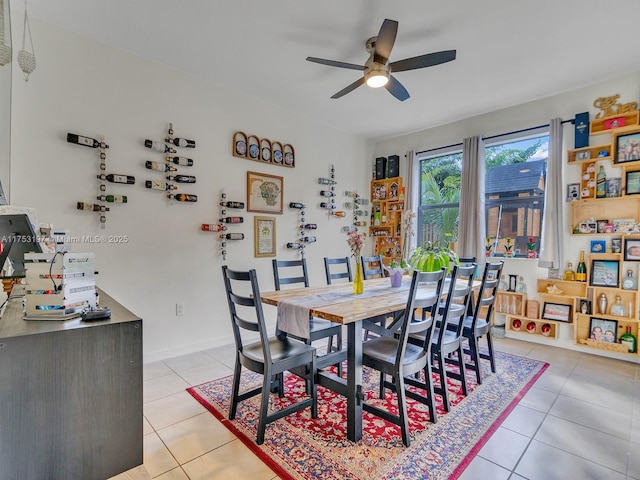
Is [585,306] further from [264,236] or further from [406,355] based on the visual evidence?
[264,236]

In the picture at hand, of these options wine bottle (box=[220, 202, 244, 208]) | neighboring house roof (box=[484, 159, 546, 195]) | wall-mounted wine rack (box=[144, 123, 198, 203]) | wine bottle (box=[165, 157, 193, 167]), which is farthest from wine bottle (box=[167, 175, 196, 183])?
neighboring house roof (box=[484, 159, 546, 195])

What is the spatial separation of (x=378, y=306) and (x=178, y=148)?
102 inches

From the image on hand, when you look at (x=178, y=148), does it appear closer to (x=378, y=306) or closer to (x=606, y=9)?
(x=378, y=306)

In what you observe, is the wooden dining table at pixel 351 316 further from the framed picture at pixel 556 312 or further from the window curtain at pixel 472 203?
the framed picture at pixel 556 312

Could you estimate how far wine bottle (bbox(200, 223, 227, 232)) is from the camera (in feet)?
11.3

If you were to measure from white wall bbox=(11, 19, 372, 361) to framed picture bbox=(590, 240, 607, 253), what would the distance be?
346cm

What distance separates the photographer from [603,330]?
11.1 ft

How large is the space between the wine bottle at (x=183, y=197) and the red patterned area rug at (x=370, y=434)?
1.77 m

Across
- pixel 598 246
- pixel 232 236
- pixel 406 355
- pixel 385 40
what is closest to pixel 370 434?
pixel 406 355

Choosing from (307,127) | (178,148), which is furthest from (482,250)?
(178,148)

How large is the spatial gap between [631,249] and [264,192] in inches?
156

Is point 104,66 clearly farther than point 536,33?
Yes

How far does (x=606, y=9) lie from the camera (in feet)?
7.66

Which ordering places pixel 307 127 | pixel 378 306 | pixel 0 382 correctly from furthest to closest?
pixel 307 127 → pixel 378 306 → pixel 0 382
